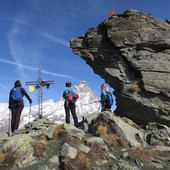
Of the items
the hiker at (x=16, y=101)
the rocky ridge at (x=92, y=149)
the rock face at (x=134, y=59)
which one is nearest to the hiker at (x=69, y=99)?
the rocky ridge at (x=92, y=149)

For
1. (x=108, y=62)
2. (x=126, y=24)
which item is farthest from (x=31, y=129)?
(x=126, y=24)

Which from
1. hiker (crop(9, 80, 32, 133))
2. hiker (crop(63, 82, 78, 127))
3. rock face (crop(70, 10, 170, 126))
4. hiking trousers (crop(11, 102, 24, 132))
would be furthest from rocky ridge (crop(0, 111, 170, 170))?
rock face (crop(70, 10, 170, 126))

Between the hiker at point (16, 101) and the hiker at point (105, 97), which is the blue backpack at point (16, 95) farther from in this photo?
the hiker at point (105, 97)

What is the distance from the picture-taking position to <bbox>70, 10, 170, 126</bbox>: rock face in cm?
1925

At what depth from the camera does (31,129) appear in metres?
18.7

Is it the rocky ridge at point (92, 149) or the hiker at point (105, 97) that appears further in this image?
the hiker at point (105, 97)

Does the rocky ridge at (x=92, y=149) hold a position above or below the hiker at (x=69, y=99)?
below

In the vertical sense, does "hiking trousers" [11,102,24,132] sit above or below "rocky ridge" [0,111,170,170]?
above

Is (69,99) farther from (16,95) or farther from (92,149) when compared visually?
(92,149)

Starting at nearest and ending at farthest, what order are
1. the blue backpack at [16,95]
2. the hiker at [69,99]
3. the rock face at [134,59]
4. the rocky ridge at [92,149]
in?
the rocky ridge at [92,149] → the blue backpack at [16,95] → the rock face at [134,59] → the hiker at [69,99]

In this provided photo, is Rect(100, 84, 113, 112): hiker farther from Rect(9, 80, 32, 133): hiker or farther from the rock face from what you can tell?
Rect(9, 80, 32, 133): hiker

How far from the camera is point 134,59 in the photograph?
21109mm

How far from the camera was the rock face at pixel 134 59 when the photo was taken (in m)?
19.2

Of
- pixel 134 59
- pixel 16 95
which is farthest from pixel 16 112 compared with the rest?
pixel 134 59
